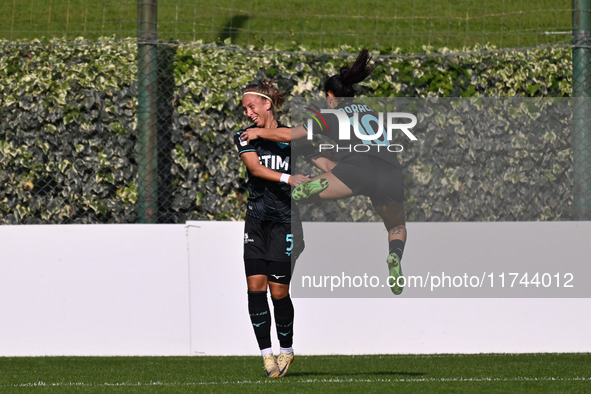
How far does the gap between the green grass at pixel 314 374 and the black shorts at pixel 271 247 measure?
721 mm

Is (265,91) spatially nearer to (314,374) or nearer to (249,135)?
(249,135)

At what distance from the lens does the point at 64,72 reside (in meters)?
9.09

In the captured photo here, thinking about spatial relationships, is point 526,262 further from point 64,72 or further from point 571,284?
point 64,72

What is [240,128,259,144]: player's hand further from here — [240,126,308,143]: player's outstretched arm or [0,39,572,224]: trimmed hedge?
[0,39,572,224]: trimmed hedge

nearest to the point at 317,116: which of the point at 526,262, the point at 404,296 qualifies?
the point at 404,296

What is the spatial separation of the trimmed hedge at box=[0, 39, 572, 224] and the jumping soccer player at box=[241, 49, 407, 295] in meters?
2.08

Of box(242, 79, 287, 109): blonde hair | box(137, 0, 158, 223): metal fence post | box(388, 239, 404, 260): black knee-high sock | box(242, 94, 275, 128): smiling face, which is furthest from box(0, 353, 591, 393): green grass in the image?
box(242, 79, 287, 109): blonde hair

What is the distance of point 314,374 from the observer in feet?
22.7

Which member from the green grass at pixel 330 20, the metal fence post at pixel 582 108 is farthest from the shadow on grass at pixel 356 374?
the green grass at pixel 330 20

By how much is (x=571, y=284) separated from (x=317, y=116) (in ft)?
10.6

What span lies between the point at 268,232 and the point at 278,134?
0.69 meters

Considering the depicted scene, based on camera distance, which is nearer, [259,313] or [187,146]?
[259,313]

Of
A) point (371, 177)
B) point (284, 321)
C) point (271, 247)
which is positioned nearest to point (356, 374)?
point (284, 321)

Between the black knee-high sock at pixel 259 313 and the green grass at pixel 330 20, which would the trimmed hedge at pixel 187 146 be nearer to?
the green grass at pixel 330 20
